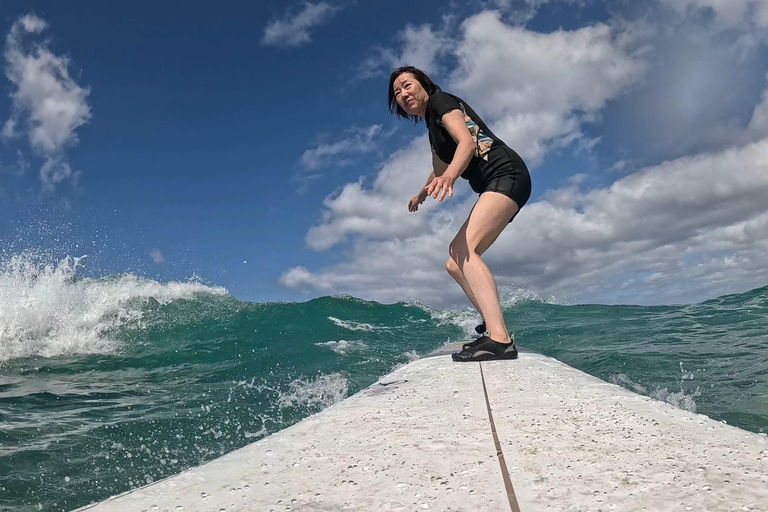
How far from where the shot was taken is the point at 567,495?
105 cm

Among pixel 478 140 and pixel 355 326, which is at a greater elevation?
pixel 478 140

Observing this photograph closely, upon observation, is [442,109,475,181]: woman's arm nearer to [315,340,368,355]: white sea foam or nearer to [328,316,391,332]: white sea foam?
[315,340,368,355]: white sea foam

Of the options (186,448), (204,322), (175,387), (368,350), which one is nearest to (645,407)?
(186,448)

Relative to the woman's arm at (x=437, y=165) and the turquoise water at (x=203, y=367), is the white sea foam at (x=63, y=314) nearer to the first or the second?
the turquoise water at (x=203, y=367)

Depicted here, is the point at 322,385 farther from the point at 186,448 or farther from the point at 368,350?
the point at 368,350

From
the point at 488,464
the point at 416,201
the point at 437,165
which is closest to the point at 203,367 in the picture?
the point at 416,201

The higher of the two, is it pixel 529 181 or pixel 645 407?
pixel 529 181

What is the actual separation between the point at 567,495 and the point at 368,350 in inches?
226

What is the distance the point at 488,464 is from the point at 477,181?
2.43 m

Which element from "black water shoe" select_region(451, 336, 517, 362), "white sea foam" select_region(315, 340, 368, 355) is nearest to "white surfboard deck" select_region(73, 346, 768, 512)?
"black water shoe" select_region(451, 336, 517, 362)

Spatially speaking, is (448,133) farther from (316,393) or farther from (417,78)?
(316,393)

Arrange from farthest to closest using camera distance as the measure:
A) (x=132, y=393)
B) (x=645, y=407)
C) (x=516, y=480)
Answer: (x=132, y=393)
(x=645, y=407)
(x=516, y=480)

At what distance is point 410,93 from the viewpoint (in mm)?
3379

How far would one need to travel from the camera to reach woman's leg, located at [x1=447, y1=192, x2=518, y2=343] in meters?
3.16
